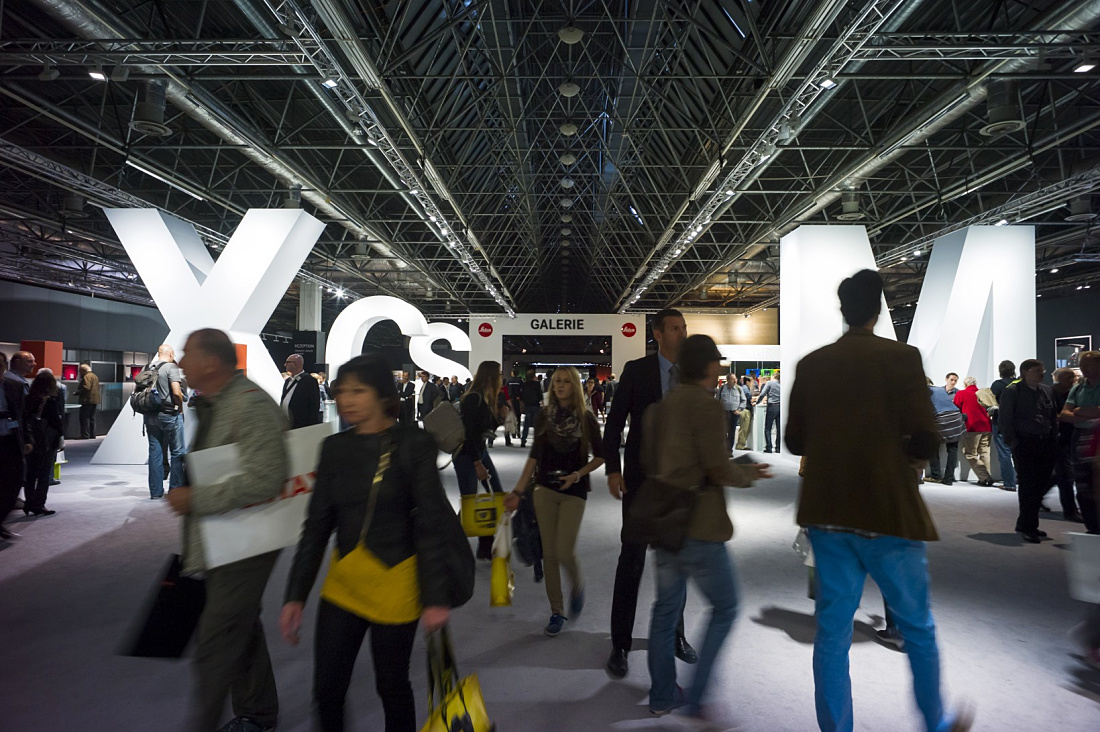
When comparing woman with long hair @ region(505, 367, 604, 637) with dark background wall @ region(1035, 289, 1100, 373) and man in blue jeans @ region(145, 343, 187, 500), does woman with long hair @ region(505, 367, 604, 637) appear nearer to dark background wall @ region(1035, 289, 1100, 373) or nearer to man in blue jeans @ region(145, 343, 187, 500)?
man in blue jeans @ region(145, 343, 187, 500)

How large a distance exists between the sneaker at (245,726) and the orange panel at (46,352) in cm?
1465

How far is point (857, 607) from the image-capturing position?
1.98m

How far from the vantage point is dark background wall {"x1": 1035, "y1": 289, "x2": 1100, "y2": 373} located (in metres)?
19.1

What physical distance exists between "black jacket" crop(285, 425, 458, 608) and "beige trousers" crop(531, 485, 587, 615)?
5.30 feet

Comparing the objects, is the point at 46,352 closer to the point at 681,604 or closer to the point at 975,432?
the point at 681,604

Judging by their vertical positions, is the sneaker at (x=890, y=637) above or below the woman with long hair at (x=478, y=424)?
below

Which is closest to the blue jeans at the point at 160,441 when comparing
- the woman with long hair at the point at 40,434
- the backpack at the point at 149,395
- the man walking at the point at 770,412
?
the backpack at the point at 149,395

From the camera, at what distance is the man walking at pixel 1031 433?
17.4ft

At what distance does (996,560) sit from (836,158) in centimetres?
1106

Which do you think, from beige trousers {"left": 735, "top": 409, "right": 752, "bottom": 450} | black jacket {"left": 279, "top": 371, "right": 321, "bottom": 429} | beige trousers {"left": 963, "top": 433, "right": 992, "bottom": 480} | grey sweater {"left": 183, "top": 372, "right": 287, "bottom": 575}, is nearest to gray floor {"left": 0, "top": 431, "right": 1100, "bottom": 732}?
grey sweater {"left": 183, "top": 372, "right": 287, "bottom": 575}

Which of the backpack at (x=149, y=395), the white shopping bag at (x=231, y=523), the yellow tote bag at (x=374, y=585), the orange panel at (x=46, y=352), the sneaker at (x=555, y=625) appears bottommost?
the sneaker at (x=555, y=625)

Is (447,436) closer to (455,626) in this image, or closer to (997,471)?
(455,626)

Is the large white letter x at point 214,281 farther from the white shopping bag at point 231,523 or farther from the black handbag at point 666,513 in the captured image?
the black handbag at point 666,513

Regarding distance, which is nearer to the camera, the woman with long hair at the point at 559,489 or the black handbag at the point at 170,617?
the black handbag at the point at 170,617
